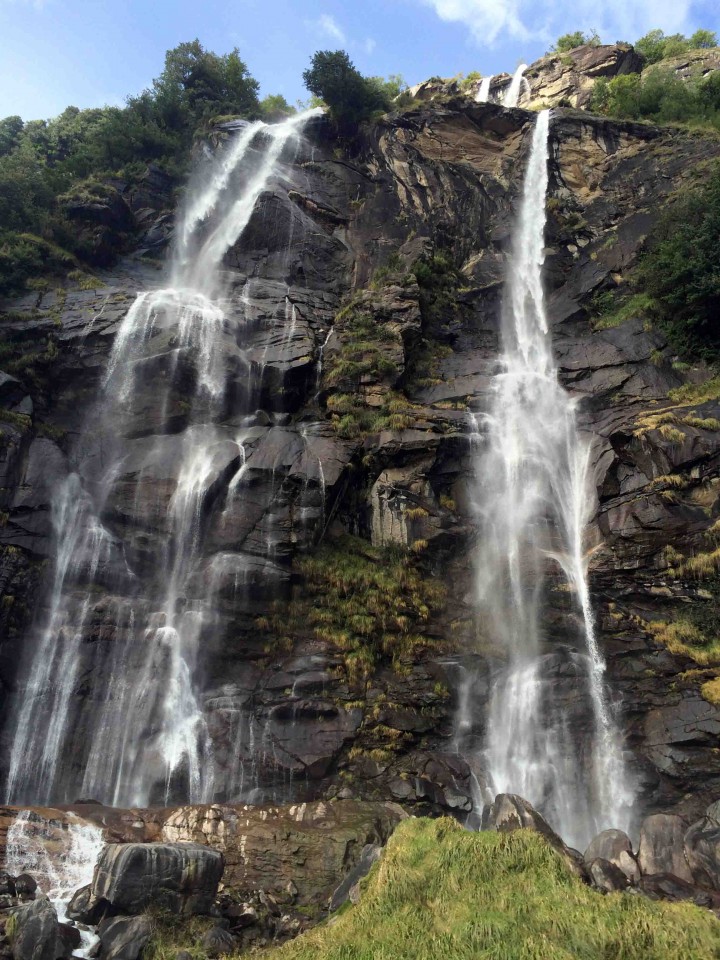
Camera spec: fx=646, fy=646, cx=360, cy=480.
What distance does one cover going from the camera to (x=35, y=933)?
8.45 metres

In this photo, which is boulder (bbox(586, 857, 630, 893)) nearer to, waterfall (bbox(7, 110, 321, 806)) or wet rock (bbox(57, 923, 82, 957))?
wet rock (bbox(57, 923, 82, 957))

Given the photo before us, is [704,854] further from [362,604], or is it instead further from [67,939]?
[362,604]

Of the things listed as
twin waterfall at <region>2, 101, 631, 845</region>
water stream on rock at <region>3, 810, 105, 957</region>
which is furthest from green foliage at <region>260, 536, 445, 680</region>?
water stream on rock at <region>3, 810, 105, 957</region>

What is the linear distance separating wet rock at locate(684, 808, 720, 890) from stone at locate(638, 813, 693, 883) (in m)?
0.10

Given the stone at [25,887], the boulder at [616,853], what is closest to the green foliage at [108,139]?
the stone at [25,887]

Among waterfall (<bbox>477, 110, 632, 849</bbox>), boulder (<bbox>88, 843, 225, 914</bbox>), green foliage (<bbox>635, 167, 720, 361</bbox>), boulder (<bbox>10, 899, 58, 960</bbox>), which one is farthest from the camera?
green foliage (<bbox>635, 167, 720, 361</bbox>)

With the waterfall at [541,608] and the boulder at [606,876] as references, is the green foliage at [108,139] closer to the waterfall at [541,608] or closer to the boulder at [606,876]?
the waterfall at [541,608]

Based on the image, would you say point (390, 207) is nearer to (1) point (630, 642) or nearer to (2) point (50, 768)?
(1) point (630, 642)

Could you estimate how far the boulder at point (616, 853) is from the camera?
9.89 metres

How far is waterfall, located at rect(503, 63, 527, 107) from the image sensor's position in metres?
39.8

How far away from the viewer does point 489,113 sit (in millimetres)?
32750

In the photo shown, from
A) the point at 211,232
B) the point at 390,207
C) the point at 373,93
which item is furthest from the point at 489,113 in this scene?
the point at 211,232

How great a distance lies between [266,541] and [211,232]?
18816mm

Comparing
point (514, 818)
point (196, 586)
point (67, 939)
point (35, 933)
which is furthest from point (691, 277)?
point (35, 933)
